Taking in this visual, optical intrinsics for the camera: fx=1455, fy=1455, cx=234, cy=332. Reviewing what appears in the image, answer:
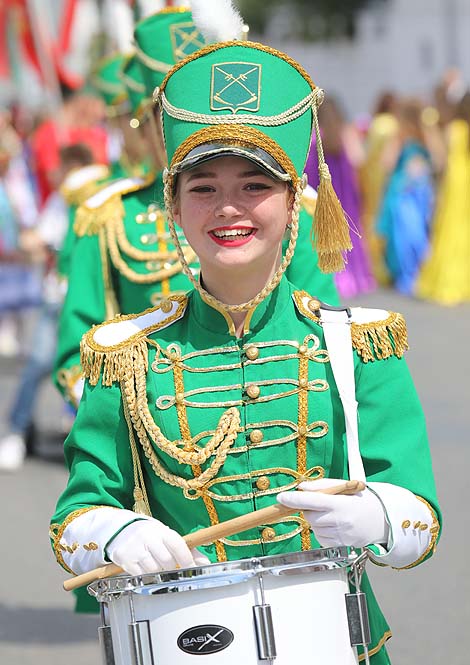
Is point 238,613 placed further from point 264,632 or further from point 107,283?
point 107,283

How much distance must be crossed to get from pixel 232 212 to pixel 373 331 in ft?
1.21

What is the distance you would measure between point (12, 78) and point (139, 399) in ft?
56.7

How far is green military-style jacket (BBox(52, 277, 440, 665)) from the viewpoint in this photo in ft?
9.09

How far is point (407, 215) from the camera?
14.7 metres

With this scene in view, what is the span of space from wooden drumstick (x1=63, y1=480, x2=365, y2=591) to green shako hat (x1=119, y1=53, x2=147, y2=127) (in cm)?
263

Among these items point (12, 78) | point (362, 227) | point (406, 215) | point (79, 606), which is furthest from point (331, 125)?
point (79, 606)

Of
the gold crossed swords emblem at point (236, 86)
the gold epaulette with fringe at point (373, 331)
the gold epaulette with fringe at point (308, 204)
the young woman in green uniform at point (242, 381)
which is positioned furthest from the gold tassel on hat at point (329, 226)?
the gold epaulette with fringe at point (308, 204)

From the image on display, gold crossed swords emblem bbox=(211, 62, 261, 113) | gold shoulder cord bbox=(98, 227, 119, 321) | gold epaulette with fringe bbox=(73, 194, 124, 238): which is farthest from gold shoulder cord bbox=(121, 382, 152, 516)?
gold epaulette with fringe bbox=(73, 194, 124, 238)

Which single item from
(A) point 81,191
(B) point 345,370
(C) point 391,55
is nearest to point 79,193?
(A) point 81,191

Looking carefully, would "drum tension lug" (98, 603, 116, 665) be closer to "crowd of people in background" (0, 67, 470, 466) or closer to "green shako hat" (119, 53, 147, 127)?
"green shako hat" (119, 53, 147, 127)

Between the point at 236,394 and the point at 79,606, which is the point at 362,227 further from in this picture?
the point at 236,394

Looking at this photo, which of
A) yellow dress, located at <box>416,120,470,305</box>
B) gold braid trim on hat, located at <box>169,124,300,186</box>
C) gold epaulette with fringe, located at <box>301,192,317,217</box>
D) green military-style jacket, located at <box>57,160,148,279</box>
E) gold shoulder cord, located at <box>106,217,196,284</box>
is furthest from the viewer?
yellow dress, located at <box>416,120,470,305</box>

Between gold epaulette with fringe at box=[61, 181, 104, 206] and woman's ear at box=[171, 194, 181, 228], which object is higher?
gold epaulette with fringe at box=[61, 181, 104, 206]

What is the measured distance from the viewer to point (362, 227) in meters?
16.0
